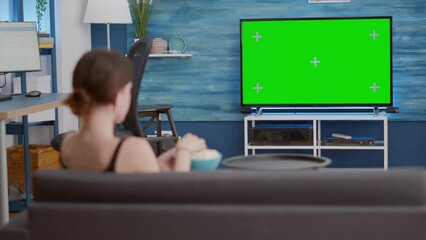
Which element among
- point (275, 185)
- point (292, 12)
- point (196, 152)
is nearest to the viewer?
point (275, 185)

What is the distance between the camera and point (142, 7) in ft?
22.8

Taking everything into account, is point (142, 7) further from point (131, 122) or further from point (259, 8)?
point (131, 122)

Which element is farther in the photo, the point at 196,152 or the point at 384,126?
the point at 384,126

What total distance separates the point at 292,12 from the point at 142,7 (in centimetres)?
130

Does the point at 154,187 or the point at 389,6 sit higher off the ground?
the point at 389,6

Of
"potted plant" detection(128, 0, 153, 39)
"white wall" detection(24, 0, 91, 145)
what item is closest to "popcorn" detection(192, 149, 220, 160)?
"white wall" detection(24, 0, 91, 145)

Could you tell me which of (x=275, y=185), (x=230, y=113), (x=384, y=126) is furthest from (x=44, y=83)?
(x=275, y=185)

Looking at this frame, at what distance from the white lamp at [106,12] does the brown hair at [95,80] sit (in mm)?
4332

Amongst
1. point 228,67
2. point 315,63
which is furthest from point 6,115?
point 315,63

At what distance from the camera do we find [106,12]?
6637mm

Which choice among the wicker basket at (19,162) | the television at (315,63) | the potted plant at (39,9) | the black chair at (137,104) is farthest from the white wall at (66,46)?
the black chair at (137,104)

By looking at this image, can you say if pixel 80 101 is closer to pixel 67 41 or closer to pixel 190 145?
pixel 190 145

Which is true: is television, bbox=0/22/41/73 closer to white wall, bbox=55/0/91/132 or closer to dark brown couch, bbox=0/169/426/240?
white wall, bbox=55/0/91/132

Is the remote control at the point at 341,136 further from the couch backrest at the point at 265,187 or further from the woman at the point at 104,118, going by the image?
the couch backrest at the point at 265,187
